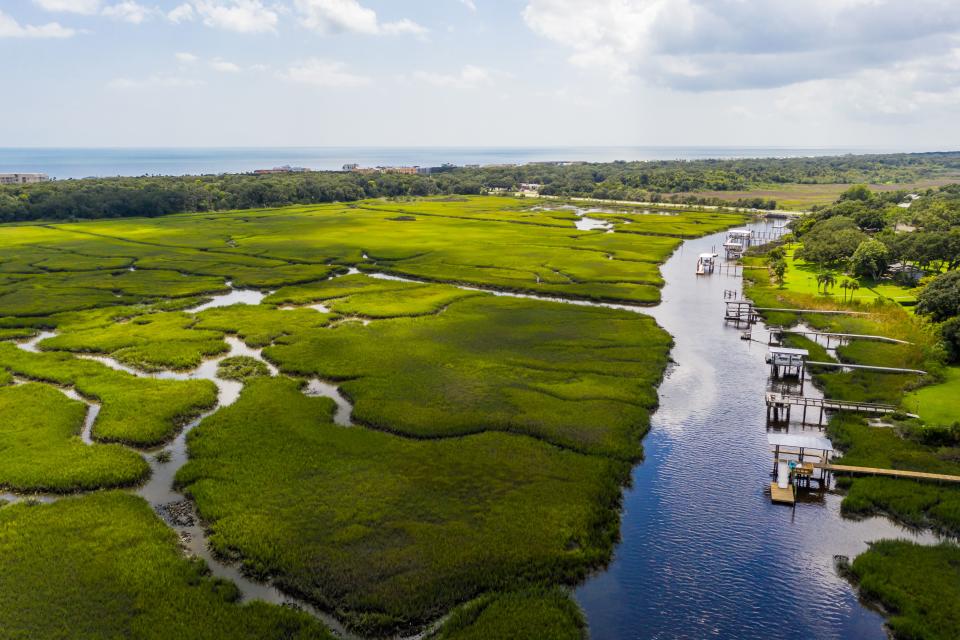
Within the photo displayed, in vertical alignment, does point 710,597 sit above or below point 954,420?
below

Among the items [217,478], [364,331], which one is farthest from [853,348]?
[217,478]

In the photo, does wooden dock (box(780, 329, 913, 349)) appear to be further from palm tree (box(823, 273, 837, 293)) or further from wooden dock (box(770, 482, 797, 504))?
wooden dock (box(770, 482, 797, 504))

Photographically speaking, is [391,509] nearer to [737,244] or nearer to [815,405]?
[815,405]

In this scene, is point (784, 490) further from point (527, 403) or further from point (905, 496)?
point (527, 403)

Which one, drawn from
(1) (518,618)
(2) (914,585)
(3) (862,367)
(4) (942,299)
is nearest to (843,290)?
(4) (942,299)

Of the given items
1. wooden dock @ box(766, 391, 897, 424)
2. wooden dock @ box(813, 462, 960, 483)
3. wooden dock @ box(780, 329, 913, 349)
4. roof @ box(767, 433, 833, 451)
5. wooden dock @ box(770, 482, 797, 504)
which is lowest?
wooden dock @ box(770, 482, 797, 504)

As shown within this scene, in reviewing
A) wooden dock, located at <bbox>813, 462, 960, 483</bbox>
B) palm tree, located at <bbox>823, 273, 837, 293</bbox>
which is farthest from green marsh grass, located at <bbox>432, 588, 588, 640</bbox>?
palm tree, located at <bbox>823, 273, 837, 293</bbox>
